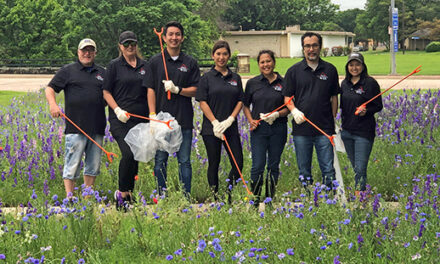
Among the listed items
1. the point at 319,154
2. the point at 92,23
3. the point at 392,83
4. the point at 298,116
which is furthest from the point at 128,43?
the point at 92,23

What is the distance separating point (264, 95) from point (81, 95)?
1885 millimetres

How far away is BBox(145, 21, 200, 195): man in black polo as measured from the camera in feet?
17.0

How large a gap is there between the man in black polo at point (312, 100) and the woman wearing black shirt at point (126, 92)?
1502mm

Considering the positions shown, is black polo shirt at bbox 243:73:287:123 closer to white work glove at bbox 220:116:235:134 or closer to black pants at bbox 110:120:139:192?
white work glove at bbox 220:116:235:134

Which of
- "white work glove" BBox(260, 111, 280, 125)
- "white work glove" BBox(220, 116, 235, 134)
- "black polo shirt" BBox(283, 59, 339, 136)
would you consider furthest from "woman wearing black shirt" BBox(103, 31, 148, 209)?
"black polo shirt" BBox(283, 59, 339, 136)

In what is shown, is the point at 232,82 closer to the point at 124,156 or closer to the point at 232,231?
the point at 124,156

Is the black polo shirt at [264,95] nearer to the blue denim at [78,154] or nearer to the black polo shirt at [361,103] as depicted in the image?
the black polo shirt at [361,103]

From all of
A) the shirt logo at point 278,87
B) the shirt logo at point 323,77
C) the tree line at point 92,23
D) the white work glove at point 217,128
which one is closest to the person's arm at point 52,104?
the white work glove at point 217,128

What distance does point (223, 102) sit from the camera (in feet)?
16.9

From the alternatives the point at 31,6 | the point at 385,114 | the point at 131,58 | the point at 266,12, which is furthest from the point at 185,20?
the point at 266,12

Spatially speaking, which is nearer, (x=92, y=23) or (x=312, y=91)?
(x=312, y=91)

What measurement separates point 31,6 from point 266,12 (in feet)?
162

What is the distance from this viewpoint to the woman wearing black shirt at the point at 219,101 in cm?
510

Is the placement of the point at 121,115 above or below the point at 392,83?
above
